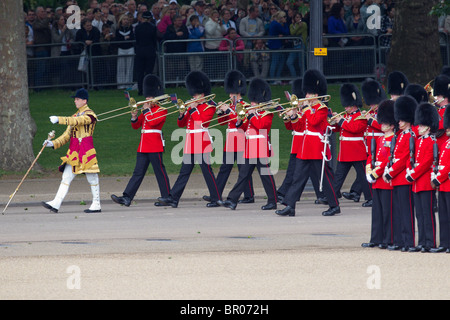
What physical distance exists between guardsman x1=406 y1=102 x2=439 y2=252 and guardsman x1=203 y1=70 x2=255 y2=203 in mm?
3762

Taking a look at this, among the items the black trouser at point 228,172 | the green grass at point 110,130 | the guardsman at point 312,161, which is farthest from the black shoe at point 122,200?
the green grass at point 110,130

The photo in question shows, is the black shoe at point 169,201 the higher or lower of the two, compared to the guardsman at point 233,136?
lower

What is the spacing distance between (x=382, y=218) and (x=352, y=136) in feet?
10.8

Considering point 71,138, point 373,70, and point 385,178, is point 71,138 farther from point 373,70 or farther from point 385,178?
point 373,70

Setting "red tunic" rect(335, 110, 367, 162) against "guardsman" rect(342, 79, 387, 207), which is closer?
"guardsman" rect(342, 79, 387, 207)

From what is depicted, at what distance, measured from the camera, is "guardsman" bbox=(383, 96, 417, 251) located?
9.97m

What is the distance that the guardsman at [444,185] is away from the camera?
9.72 meters

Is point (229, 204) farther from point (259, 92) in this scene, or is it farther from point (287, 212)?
point (259, 92)

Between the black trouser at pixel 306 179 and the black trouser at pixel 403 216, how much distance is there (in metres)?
2.38

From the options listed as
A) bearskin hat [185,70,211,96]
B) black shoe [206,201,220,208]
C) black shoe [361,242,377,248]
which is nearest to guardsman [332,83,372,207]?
black shoe [206,201,220,208]

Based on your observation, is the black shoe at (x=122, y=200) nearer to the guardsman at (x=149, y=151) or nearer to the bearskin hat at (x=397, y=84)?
the guardsman at (x=149, y=151)

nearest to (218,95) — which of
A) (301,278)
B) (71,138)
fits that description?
(71,138)

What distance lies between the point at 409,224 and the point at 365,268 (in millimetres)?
1192

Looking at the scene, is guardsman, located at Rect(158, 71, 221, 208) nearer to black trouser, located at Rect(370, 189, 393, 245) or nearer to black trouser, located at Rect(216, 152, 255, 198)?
black trouser, located at Rect(216, 152, 255, 198)
